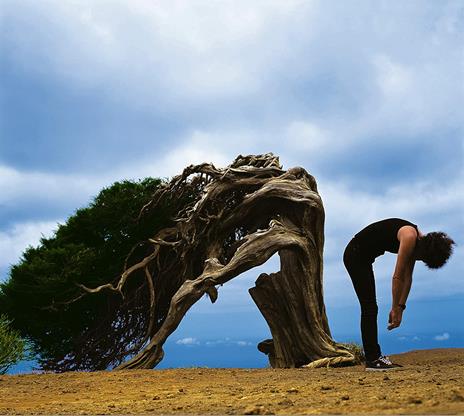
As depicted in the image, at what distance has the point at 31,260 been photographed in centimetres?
1380

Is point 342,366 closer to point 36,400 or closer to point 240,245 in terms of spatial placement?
point 240,245

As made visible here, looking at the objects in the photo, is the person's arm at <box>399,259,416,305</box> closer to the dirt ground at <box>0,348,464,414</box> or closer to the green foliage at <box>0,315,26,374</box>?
the dirt ground at <box>0,348,464,414</box>

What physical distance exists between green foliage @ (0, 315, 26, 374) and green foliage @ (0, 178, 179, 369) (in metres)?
0.63

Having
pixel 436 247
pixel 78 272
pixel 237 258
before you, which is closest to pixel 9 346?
pixel 78 272

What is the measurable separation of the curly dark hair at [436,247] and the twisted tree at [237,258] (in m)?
3.31

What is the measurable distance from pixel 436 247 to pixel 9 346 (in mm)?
8252

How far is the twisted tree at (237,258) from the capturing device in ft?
38.3

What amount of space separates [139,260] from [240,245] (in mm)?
2583

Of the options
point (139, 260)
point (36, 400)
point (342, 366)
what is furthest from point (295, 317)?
point (36, 400)

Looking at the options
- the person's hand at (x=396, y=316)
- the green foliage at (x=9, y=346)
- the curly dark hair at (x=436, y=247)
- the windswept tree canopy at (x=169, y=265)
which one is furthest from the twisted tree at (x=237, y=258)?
the curly dark hair at (x=436, y=247)

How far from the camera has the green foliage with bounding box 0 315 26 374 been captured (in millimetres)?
12344

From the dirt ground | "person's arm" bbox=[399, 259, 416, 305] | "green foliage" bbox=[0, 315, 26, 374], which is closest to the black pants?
"person's arm" bbox=[399, 259, 416, 305]

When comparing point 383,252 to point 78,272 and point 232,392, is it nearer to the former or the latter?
point 232,392

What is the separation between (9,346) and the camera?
12.5m
